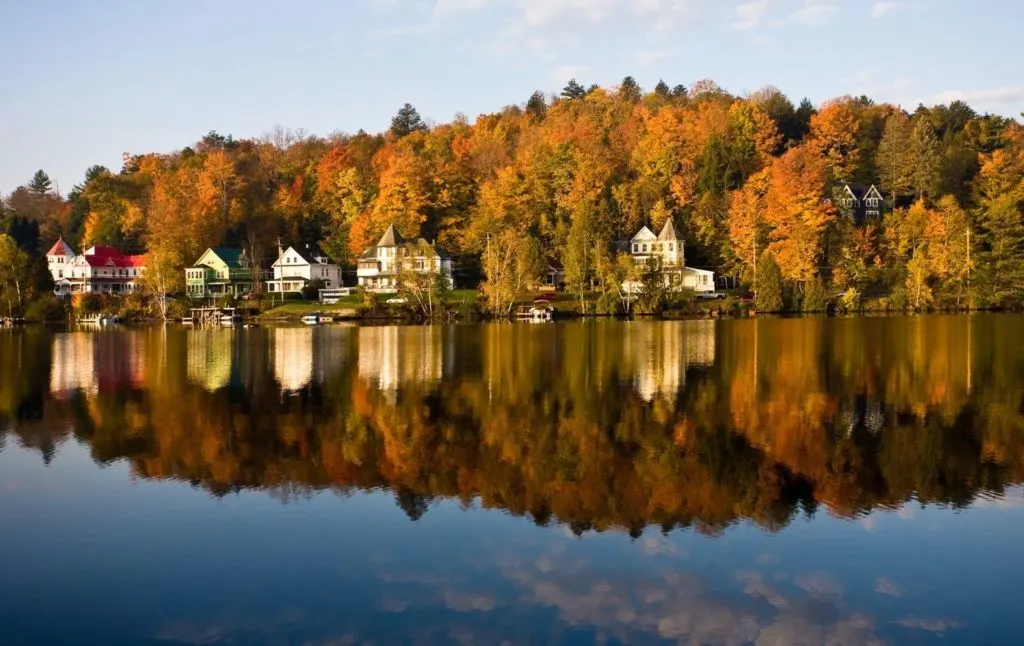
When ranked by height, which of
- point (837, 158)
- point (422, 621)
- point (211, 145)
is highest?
point (211, 145)

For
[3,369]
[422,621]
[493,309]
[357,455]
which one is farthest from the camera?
[493,309]

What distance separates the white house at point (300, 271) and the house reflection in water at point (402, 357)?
39329mm

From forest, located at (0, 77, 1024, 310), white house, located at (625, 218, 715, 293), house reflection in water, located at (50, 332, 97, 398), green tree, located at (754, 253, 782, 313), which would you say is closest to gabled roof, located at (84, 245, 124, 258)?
forest, located at (0, 77, 1024, 310)

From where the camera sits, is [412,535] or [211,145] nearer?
[412,535]

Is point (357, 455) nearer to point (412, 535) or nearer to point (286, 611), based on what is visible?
point (412, 535)

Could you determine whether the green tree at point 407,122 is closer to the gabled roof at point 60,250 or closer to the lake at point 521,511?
the gabled roof at point 60,250

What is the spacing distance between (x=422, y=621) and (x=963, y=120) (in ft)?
386

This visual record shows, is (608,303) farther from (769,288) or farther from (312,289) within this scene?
(312,289)

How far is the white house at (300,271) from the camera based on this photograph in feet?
306

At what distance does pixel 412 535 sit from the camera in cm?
1171

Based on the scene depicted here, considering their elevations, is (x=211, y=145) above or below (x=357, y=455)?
above

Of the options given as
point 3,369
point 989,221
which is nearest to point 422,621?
point 3,369

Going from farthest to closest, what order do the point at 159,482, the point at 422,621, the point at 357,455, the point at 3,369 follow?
the point at 3,369 < the point at 357,455 < the point at 159,482 < the point at 422,621

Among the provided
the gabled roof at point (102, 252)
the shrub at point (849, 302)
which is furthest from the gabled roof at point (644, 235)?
the gabled roof at point (102, 252)
